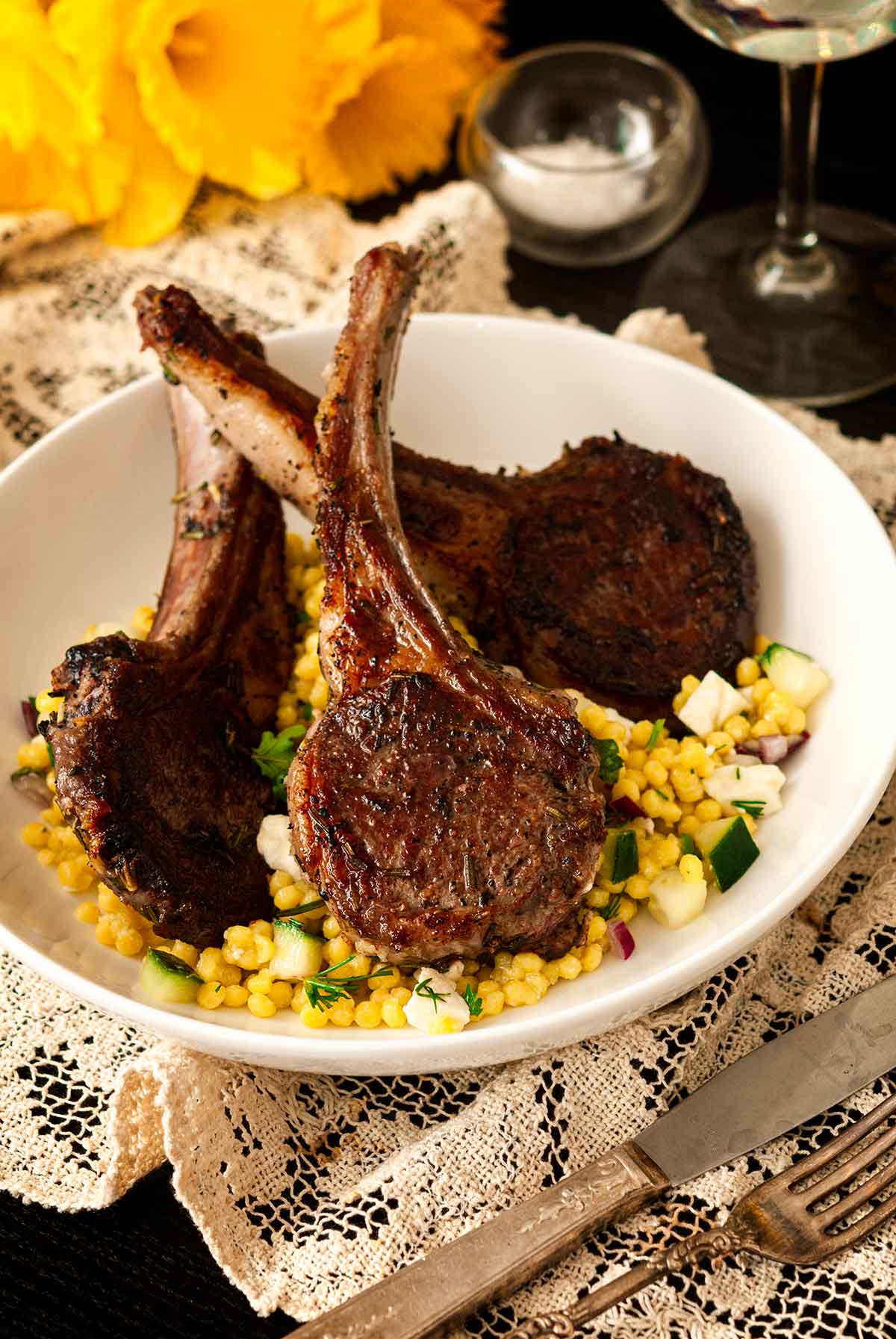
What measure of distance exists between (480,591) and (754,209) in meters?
2.54

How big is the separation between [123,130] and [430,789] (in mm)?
2796

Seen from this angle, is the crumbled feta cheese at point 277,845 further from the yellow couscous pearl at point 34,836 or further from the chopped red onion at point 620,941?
the chopped red onion at point 620,941

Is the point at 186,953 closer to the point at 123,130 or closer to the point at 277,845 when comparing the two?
Answer: the point at 277,845

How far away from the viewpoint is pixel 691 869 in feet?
9.41

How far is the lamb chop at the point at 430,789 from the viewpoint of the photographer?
2652mm

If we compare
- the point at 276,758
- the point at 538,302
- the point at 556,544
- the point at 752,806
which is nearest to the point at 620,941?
the point at 752,806

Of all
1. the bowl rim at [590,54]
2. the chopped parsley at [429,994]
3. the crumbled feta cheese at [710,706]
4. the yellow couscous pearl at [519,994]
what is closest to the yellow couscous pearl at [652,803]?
the crumbled feta cheese at [710,706]

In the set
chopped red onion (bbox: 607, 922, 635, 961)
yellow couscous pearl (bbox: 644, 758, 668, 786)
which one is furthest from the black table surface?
yellow couscous pearl (bbox: 644, 758, 668, 786)

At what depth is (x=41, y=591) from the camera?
11.9 ft

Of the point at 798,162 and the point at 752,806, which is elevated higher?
the point at 798,162

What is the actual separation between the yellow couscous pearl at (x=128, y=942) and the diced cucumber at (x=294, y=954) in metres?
0.28

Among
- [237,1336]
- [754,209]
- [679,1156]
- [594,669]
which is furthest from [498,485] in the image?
[754,209]

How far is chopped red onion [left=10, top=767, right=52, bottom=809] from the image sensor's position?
3.22m

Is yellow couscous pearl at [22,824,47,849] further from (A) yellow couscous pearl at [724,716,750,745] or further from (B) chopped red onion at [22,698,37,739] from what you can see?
(A) yellow couscous pearl at [724,716,750,745]
